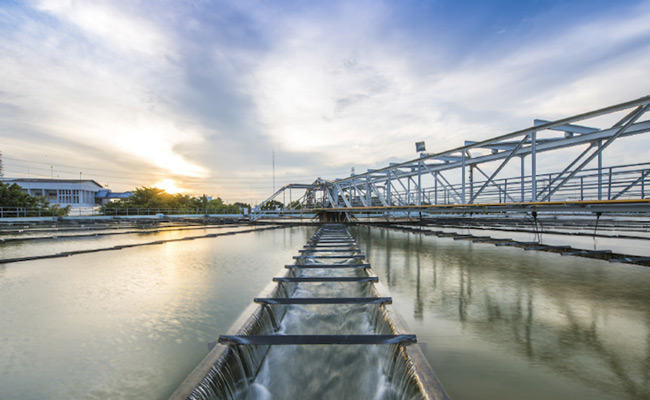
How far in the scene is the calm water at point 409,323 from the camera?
2.61 m

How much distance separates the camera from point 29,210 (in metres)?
27.9

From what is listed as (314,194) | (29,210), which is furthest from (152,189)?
(314,194)

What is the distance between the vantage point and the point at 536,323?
3854 mm

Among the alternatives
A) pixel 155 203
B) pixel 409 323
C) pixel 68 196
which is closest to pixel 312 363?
pixel 409 323

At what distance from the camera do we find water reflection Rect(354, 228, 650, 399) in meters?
2.62

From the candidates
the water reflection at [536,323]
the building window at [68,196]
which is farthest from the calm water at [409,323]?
the building window at [68,196]

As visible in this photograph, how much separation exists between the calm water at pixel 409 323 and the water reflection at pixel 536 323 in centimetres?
2

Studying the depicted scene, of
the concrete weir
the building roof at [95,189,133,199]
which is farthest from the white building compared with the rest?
the concrete weir

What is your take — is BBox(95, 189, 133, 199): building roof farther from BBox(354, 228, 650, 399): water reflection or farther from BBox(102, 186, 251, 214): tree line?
BBox(354, 228, 650, 399): water reflection

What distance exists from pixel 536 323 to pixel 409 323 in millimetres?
1609

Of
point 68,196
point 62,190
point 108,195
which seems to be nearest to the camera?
point 62,190

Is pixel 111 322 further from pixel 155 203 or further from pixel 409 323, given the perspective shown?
pixel 155 203

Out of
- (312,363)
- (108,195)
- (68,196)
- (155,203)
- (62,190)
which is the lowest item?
(312,363)

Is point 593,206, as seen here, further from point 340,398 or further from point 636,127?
point 340,398
